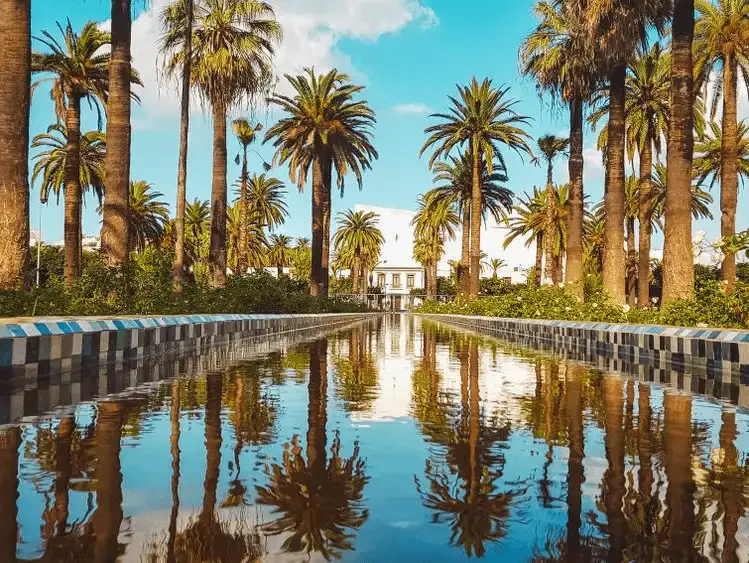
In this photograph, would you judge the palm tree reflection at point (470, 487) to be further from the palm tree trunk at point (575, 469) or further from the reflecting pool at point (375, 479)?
the palm tree trunk at point (575, 469)

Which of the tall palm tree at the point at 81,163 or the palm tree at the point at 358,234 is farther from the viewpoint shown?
the palm tree at the point at 358,234

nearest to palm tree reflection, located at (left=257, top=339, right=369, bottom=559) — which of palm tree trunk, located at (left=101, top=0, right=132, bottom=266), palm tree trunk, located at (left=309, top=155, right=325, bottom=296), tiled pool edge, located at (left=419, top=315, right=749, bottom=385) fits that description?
tiled pool edge, located at (left=419, top=315, right=749, bottom=385)

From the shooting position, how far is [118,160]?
63.8ft

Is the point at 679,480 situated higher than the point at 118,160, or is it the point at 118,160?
the point at 118,160

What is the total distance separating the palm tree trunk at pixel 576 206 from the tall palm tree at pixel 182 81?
47.1 feet

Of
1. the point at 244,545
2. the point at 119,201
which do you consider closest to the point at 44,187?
the point at 119,201

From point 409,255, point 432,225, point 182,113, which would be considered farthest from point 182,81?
point 409,255

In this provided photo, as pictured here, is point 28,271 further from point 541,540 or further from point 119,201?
point 541,540

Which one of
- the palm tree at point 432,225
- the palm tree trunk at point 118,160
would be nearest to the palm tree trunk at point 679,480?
the palm tree trunk at point 118,160

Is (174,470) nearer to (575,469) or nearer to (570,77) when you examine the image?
(575,469)

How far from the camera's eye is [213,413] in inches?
277

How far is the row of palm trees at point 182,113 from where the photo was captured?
14.7 m

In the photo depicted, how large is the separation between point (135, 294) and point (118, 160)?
3510mm

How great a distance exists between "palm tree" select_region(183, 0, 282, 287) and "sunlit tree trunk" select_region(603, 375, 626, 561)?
24.1m
